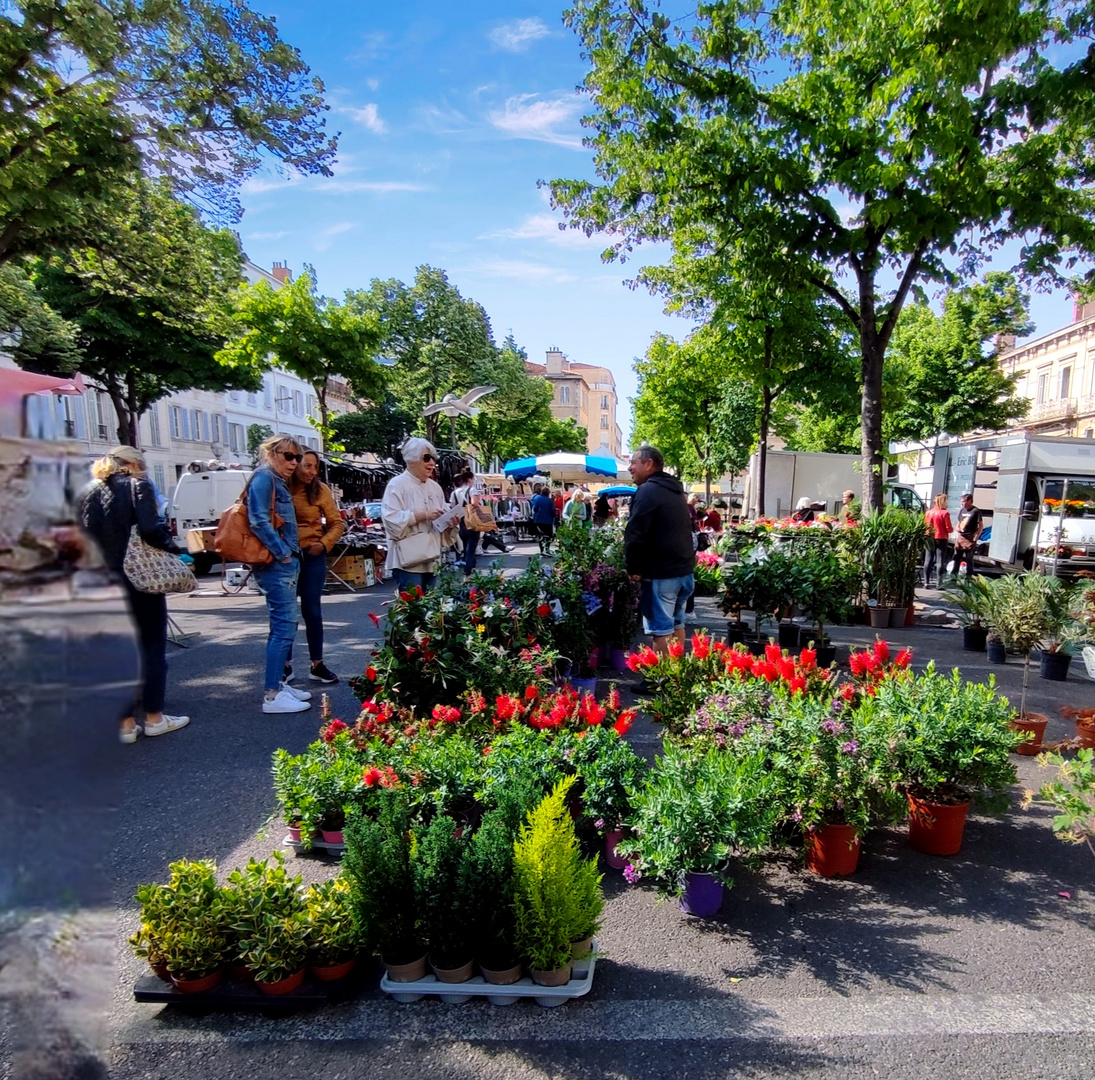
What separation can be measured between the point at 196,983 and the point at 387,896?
0.62 metres

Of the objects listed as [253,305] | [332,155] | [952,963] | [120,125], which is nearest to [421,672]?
[952,963]

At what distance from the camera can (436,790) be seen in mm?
2771

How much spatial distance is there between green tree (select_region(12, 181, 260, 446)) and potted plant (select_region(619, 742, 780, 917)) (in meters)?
9.80

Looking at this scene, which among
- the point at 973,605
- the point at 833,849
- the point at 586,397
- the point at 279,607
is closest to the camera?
the point at 833,849

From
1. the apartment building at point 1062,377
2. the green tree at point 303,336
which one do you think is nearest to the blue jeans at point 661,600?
the green tree at point 303,336

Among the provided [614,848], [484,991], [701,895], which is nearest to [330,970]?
[484,991]

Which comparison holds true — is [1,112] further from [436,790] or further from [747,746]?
[747,746]

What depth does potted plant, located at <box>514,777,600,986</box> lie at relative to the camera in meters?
2.05

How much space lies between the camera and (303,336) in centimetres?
1633

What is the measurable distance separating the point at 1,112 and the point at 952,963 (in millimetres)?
9657

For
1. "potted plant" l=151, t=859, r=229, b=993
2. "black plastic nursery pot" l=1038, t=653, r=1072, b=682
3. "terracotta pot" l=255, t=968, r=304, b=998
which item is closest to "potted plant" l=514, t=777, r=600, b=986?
"terracotta pot" l=255, t=968, r=304, b=998

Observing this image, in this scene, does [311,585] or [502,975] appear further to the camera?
[311,585]

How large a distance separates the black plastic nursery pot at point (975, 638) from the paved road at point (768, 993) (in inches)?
175

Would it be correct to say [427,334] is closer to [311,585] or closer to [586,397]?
[311,585]
